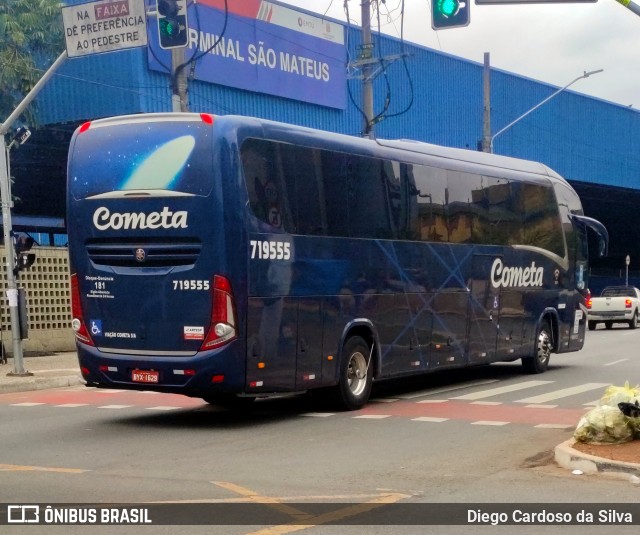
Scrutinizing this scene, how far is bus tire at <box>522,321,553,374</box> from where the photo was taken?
2030cm

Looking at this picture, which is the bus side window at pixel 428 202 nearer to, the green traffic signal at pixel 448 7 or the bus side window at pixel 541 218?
the green traffic signal at pixel 448 7

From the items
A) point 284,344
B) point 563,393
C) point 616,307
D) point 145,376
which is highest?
point 284,344

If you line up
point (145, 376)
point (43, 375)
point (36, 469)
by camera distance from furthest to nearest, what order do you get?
1. point (43, 375)
2. point (145, 376)
3. point (36, 469)

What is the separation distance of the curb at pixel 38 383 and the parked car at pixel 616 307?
2376 centimetres

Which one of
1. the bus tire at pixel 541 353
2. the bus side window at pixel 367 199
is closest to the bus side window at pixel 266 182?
the bus side window at pixel 367 199

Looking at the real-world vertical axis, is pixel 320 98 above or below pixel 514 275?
above

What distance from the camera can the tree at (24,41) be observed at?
1149 inches

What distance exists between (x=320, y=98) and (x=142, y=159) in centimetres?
2362

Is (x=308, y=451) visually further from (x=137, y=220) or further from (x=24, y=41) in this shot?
(x=24, y=41)

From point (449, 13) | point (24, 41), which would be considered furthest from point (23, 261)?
point (24, 41)

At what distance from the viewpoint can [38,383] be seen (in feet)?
65.3

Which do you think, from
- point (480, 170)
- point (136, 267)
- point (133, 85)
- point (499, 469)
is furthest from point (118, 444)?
point (133, 85)

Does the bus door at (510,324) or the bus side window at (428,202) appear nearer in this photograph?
the bus side window at (428,202)

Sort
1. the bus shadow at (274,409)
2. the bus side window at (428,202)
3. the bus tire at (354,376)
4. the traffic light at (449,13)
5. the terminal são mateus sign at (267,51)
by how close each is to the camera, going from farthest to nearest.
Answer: the terminal são mateus sign at (267,51) < the bus side window at (428,202) < the traffic light at (449,13) < the bus tire at (354,376) < the bus shadow at (274,409)
